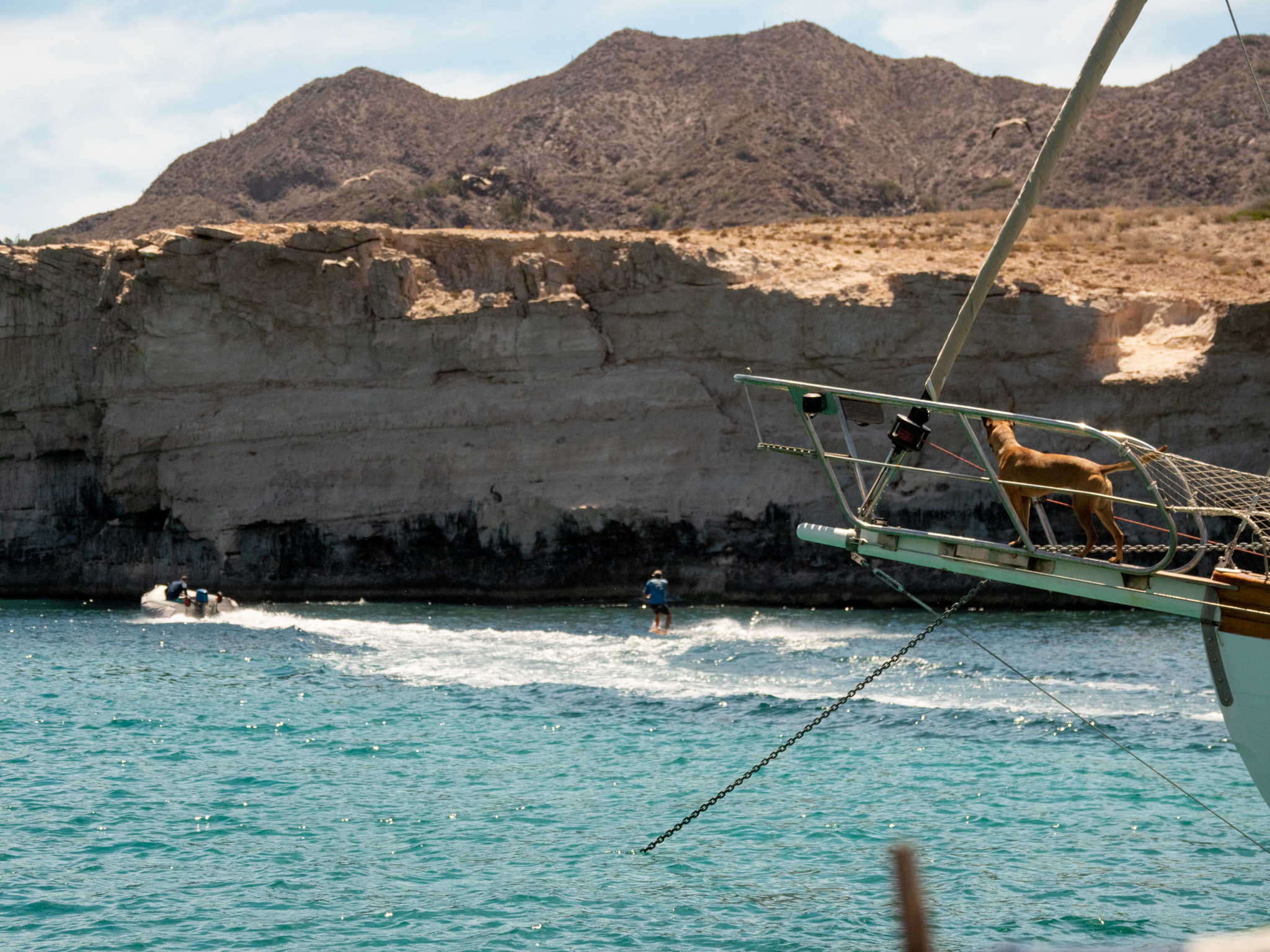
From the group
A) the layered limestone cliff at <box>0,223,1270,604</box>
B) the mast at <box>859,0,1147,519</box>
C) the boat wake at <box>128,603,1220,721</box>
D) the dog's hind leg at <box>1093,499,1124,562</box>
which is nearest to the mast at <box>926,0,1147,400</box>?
the mast at <box>859,0,1147,519</box>

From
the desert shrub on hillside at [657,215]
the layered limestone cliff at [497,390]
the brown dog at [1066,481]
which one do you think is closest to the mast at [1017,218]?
the brown dog at [1066,481]

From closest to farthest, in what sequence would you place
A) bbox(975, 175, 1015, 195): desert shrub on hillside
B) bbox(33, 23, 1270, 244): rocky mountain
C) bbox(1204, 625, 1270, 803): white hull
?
bbox(1204, 625, 1270, 803): white hull, bbox(33, 23, 1270, 244): rocky mountain, bbox(975, 175, 1015, 195): desert shrub on hillside

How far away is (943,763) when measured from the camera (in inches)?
627

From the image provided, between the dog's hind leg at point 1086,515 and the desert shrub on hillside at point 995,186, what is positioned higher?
the desert shrub on hillside at point 995,186

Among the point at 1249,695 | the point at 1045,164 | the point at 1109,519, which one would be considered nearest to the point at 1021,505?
the point at 1109,519

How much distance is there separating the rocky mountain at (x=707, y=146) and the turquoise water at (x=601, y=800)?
62.4 meters

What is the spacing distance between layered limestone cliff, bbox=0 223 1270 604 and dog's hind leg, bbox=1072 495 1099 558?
25.3 metres

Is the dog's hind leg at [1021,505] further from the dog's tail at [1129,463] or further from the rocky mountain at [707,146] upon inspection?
the rocky mountain at [707,146]

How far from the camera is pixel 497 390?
3812 cm

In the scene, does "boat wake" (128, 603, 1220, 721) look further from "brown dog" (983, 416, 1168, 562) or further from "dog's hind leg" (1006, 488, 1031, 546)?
"brown dog" (983, 416, 1168, 562)

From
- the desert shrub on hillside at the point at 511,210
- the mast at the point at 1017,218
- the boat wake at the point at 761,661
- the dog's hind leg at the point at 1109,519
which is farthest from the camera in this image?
the desert shrub on hillside at the point at 511,210

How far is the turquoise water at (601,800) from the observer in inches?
407

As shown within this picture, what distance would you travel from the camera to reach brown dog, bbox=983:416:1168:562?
9.99 m

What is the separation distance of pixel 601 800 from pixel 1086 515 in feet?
22.5
